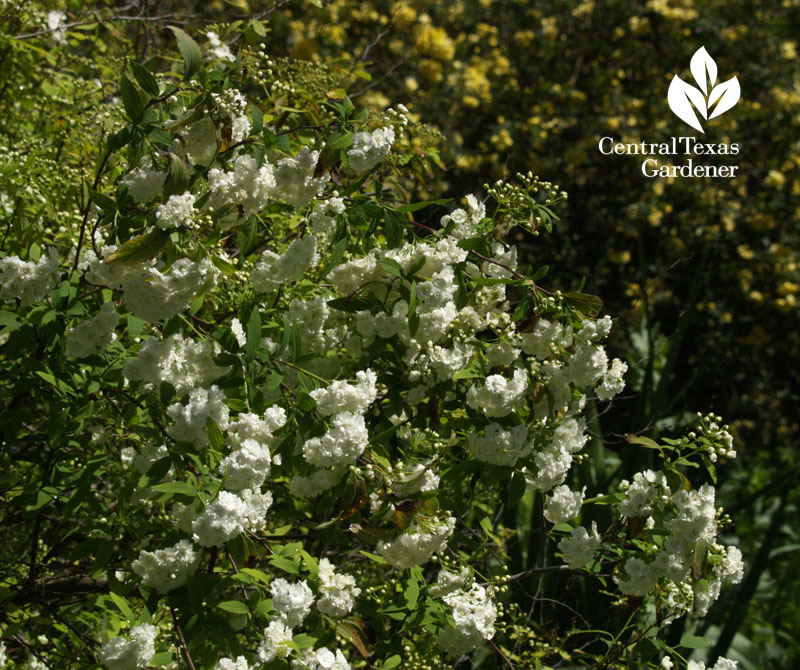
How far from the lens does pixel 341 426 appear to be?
1630mm

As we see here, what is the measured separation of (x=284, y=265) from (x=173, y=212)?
1.13 ft

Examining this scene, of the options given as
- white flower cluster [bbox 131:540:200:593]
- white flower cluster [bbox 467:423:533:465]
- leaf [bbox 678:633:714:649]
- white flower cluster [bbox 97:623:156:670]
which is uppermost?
white flower cluster [bbox 467:423:533:465]

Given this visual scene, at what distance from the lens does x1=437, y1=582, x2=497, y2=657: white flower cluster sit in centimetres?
179

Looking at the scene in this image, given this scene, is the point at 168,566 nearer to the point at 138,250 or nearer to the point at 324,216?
the point at 138,250

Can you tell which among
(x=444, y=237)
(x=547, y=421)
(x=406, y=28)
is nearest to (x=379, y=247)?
(x=444, y=237)

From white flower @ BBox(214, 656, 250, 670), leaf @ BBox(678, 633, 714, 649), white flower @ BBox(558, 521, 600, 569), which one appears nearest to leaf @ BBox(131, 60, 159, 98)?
white flower @ BBox(214, 656, 250, 670)

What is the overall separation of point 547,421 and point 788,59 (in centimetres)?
573

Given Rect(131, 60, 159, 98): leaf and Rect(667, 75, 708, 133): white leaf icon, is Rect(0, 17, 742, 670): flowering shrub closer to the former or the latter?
Rect(131, 60, 159, 98): leaf

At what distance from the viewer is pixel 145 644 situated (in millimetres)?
1571

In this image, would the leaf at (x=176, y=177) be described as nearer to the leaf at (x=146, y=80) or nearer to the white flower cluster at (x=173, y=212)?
the white flower cluster at (x=173, y=212)

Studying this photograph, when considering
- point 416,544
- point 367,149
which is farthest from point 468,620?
point 367,149

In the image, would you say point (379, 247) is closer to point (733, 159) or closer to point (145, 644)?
point (145, 644)

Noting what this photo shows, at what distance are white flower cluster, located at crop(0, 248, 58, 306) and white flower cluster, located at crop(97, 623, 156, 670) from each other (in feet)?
2.50

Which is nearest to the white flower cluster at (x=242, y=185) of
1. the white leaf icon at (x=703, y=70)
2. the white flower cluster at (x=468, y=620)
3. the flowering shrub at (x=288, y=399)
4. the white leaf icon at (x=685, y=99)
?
the flowering shrub at (x=288, y=399)
